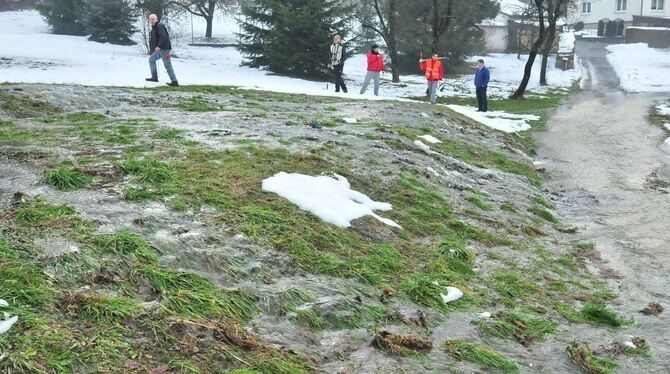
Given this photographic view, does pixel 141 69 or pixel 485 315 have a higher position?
pixel 141 69

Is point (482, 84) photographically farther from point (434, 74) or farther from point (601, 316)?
point (601, 316)

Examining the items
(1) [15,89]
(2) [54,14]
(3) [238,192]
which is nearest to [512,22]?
(2) [54,14]

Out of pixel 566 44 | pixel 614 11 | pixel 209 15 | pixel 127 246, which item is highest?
pixel 614 11

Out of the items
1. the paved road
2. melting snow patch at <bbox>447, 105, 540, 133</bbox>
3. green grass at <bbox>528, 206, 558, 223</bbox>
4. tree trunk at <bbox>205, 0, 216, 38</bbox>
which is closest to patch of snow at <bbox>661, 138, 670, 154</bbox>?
melting snow patch at <bbox>447, 105, 540, 133</bbox>

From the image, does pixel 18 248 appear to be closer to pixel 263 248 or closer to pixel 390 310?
pixel 263 248

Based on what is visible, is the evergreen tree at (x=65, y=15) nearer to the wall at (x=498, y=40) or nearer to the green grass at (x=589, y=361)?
the wall at (x=498, y=40)

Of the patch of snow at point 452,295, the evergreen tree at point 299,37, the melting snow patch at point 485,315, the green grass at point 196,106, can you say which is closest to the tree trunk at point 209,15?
the evergreen tree at point 299,37

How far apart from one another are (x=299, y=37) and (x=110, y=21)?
13.5 metres

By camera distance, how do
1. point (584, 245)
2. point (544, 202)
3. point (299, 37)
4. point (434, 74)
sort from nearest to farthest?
point (584, 245), point (544, 202), point (434, 74), point (299, 37)

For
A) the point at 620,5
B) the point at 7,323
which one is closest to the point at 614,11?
the point at 620,5

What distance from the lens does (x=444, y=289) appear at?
5719 millimetres

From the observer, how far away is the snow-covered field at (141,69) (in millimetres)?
18906

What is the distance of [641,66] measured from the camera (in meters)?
49.1

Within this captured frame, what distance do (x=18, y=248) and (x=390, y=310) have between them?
2665 mm
